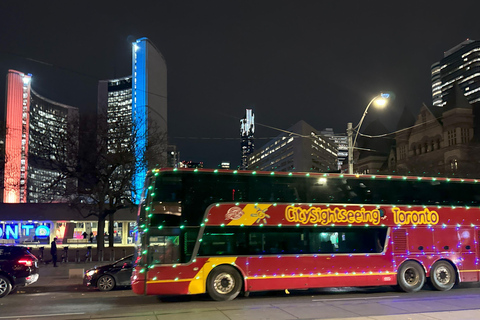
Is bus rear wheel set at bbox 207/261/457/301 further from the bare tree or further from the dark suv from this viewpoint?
the bare tree

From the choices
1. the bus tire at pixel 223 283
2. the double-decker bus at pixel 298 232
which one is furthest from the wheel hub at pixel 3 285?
the bus tire at pixel 223 283

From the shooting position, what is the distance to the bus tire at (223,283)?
1261cm

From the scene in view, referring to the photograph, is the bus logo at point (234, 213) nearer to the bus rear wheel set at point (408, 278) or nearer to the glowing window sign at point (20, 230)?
the bus rear wheel set at point (408, 278)

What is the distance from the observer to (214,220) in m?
12.7

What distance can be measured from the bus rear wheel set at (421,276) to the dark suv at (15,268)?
1255 cm

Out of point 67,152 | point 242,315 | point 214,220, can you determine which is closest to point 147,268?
point 214,220

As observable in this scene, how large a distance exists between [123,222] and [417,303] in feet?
102

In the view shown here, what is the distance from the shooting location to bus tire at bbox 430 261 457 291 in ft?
48.6

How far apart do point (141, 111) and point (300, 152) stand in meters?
93.6

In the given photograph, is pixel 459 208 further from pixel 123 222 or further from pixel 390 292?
pixel 123 222

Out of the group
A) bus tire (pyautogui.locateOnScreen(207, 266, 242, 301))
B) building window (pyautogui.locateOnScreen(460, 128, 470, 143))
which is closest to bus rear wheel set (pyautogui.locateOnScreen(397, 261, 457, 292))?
bus tire (pyautogui.locateOnScreen(207, 266, 242, 301))

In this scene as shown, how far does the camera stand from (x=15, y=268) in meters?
14.7

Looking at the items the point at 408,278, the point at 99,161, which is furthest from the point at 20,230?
the point at 408,278

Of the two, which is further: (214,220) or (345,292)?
(345,292)
